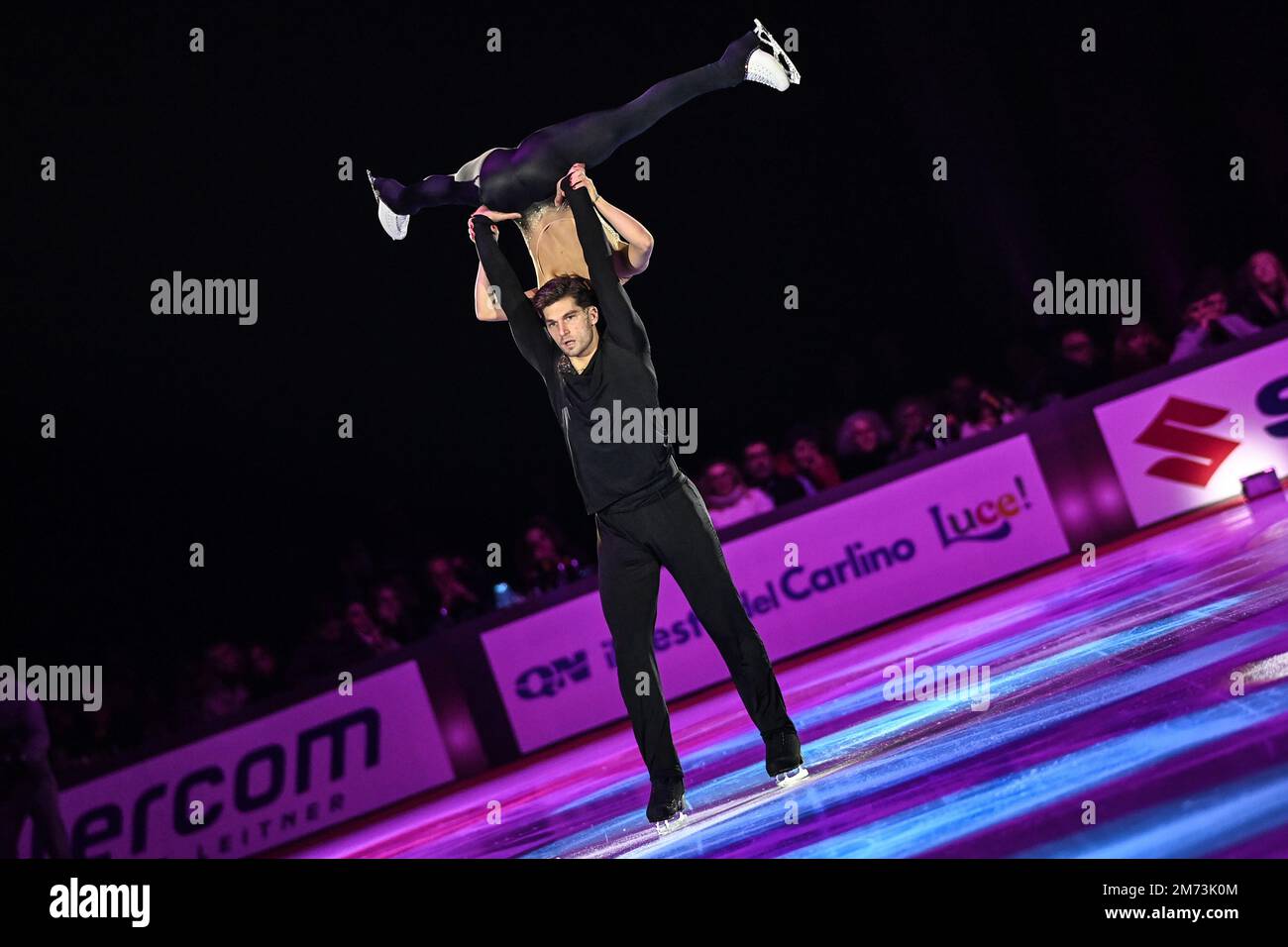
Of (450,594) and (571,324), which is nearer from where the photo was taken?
(571,324)

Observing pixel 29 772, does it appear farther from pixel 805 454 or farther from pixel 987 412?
pixel 987 412

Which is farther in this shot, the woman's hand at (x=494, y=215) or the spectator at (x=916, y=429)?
the spectator at (x=916, y=429)

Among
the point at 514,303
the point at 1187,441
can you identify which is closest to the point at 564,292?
the point at 514,303

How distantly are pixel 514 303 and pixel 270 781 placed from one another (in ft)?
14.0

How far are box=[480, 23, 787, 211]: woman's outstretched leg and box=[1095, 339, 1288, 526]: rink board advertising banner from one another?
13.8ft

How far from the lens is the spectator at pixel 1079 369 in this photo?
8305 mm

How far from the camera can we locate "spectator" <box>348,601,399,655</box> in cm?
796

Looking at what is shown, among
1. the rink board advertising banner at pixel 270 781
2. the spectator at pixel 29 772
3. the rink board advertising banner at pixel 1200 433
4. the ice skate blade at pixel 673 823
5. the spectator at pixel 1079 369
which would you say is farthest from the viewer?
the spectator at pixel 1079 369

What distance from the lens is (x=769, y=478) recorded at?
834 centimetres

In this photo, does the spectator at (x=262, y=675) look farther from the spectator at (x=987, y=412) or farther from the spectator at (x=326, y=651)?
the spectator at (x=987, y=412)

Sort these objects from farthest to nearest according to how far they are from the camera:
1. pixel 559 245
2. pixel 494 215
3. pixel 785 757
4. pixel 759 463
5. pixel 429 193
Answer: pixel 759 463 → pixel 429 193 → pixel 559 245 → pixel 494 215 → pixel 785 757

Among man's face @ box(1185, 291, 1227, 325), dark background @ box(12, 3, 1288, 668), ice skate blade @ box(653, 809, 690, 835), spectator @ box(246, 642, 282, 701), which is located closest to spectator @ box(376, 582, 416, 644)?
spectator @ box(246, 642, 282, 701)

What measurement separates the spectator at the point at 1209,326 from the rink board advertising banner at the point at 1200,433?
0.31 meters

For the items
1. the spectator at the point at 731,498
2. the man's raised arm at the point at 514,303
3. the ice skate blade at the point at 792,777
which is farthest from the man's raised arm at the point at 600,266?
the spectator at the point at 731,498
